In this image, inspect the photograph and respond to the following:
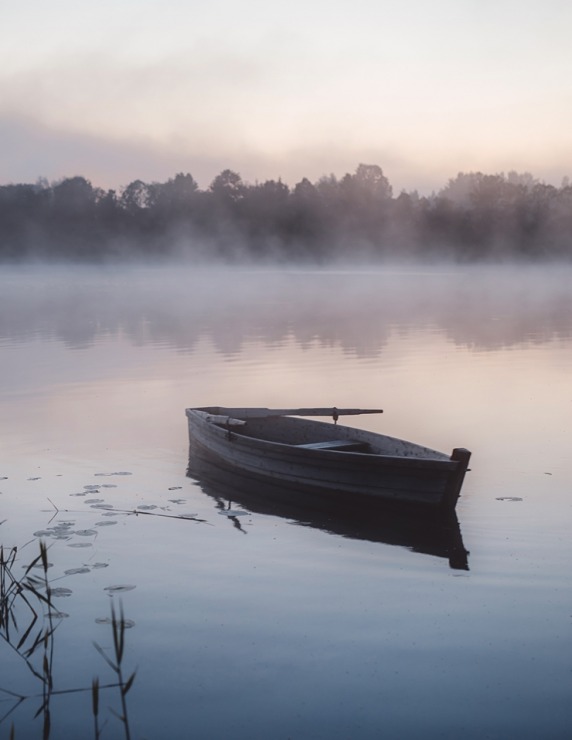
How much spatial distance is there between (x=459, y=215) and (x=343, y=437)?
406ft

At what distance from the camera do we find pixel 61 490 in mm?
12664

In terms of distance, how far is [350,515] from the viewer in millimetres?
11312

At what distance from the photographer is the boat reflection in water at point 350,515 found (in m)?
10.2

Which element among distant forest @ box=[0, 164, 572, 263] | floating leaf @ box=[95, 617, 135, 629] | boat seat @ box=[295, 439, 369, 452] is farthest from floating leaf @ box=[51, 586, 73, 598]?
distant forest @ box=[0, 164, 572, 263]

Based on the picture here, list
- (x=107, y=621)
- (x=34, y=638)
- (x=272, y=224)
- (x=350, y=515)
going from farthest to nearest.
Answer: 1. (x=272, y=224)
2. (x=350, y=515)
3. (x=107, y=621)
4. (x=34, y=638)

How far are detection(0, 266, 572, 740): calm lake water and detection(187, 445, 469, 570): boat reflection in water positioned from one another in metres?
0.04

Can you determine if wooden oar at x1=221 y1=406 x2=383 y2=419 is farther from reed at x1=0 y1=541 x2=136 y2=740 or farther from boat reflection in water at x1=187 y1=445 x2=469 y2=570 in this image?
reed at x1=0 y1=541 x2=136 y2=740

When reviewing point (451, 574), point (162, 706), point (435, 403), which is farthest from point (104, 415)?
point (162, 706)

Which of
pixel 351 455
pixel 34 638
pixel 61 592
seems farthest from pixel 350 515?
pixel 34 638

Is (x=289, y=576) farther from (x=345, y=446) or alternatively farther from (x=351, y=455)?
(x=345, y=446)

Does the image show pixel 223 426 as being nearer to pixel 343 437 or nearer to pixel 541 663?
pixel 343 437

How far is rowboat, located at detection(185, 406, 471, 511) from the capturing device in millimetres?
10750

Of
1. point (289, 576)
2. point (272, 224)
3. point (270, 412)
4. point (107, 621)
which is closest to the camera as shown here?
point (107, 621)

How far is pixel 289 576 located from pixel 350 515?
2365 millimetres
